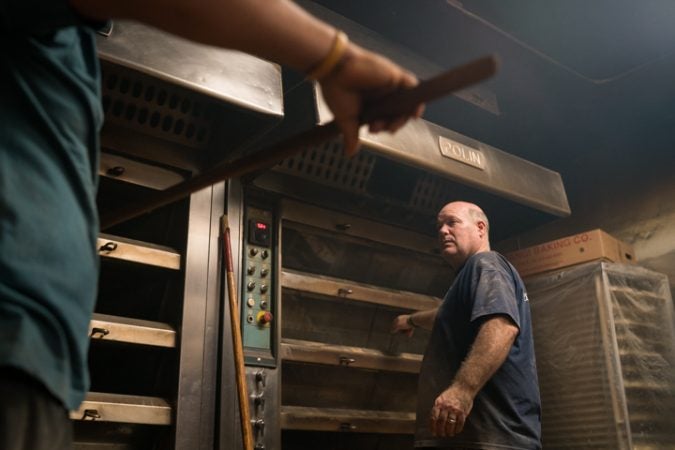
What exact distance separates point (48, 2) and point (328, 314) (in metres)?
2.34

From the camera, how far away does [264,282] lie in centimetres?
279

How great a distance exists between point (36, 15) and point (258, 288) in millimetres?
1940

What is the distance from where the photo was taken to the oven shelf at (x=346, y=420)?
2.70m

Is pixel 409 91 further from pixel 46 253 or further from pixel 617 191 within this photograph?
pixel 617 191

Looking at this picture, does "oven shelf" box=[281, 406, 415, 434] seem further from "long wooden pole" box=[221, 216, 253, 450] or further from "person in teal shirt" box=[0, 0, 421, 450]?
"person in teal shirt" box=[0, 0, 421, 450]

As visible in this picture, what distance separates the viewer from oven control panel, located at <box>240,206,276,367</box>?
8.65ft

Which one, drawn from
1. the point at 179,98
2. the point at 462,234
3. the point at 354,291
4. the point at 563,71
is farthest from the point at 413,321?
the point at 563,71

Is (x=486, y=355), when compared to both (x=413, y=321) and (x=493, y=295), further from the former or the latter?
(x=413, y=321)

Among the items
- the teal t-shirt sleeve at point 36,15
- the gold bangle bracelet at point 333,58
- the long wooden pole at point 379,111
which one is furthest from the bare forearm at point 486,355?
the teal t-shirt sleeve at point 36,15

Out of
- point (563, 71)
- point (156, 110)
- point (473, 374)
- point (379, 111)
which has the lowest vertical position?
point (473, 374)

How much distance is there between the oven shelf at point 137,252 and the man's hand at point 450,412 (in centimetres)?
114

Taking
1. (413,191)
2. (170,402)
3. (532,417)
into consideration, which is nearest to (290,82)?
(413,191)

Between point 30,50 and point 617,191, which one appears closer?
point 30,50

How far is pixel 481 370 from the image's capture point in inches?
92.3
